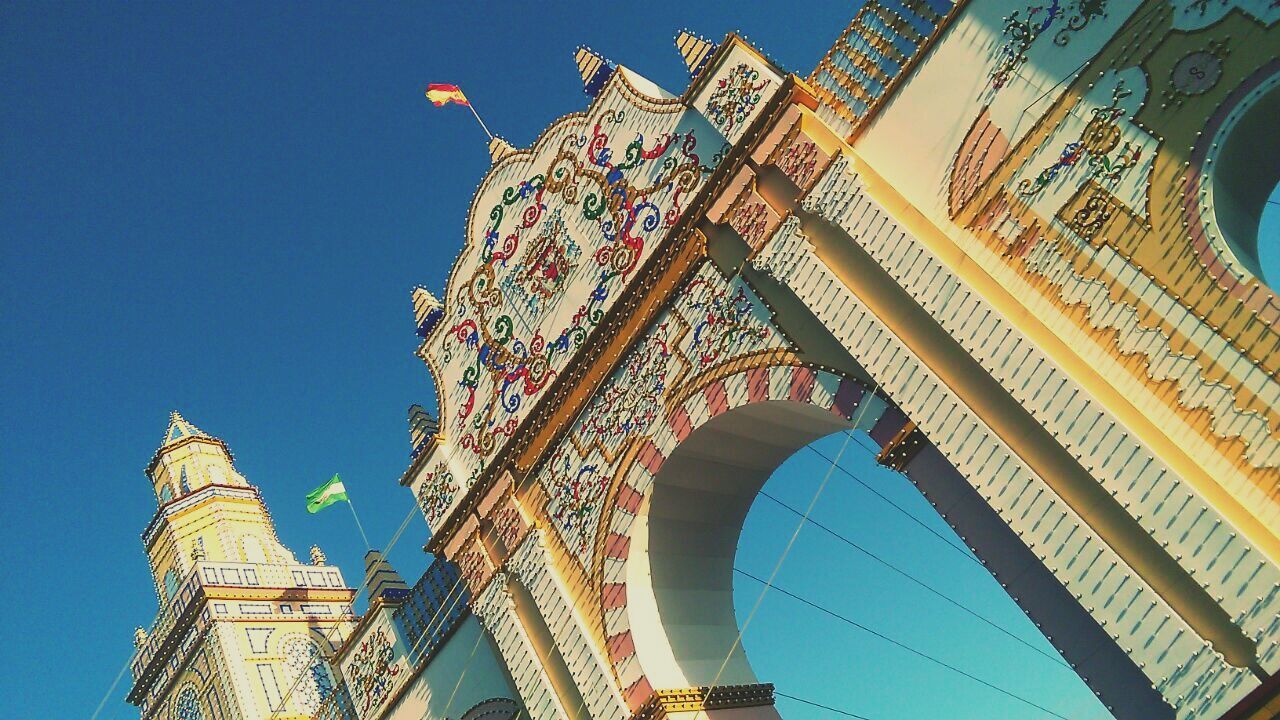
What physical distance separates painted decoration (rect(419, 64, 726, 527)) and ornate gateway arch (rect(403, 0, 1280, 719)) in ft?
0.14

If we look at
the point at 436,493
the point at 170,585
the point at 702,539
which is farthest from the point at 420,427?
the point at 170,585

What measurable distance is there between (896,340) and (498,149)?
7626 millimetres

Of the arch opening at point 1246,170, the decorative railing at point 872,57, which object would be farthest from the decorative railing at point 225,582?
the arch opening at point 1246,170

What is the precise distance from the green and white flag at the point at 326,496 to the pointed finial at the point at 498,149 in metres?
7.21

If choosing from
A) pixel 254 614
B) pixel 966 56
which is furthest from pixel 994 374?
pixel 254 614

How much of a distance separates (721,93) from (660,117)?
1079mm

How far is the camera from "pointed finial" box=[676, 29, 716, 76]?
12.4m

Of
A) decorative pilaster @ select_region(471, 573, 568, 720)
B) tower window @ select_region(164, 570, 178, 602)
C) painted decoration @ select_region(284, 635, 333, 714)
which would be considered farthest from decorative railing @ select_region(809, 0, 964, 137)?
tower window @ select_region(164, 570, 178, 602)

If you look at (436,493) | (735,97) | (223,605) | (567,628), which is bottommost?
(567,628)

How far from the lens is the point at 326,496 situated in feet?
63.4

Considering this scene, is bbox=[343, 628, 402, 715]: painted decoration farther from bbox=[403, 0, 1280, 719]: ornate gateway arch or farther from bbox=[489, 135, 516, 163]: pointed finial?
bbox=[489, 135, 516, 163]: pointed finial

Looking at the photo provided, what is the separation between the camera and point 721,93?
12039mm

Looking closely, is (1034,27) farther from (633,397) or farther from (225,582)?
(225,582)

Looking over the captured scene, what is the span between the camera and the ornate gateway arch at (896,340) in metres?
7.87
